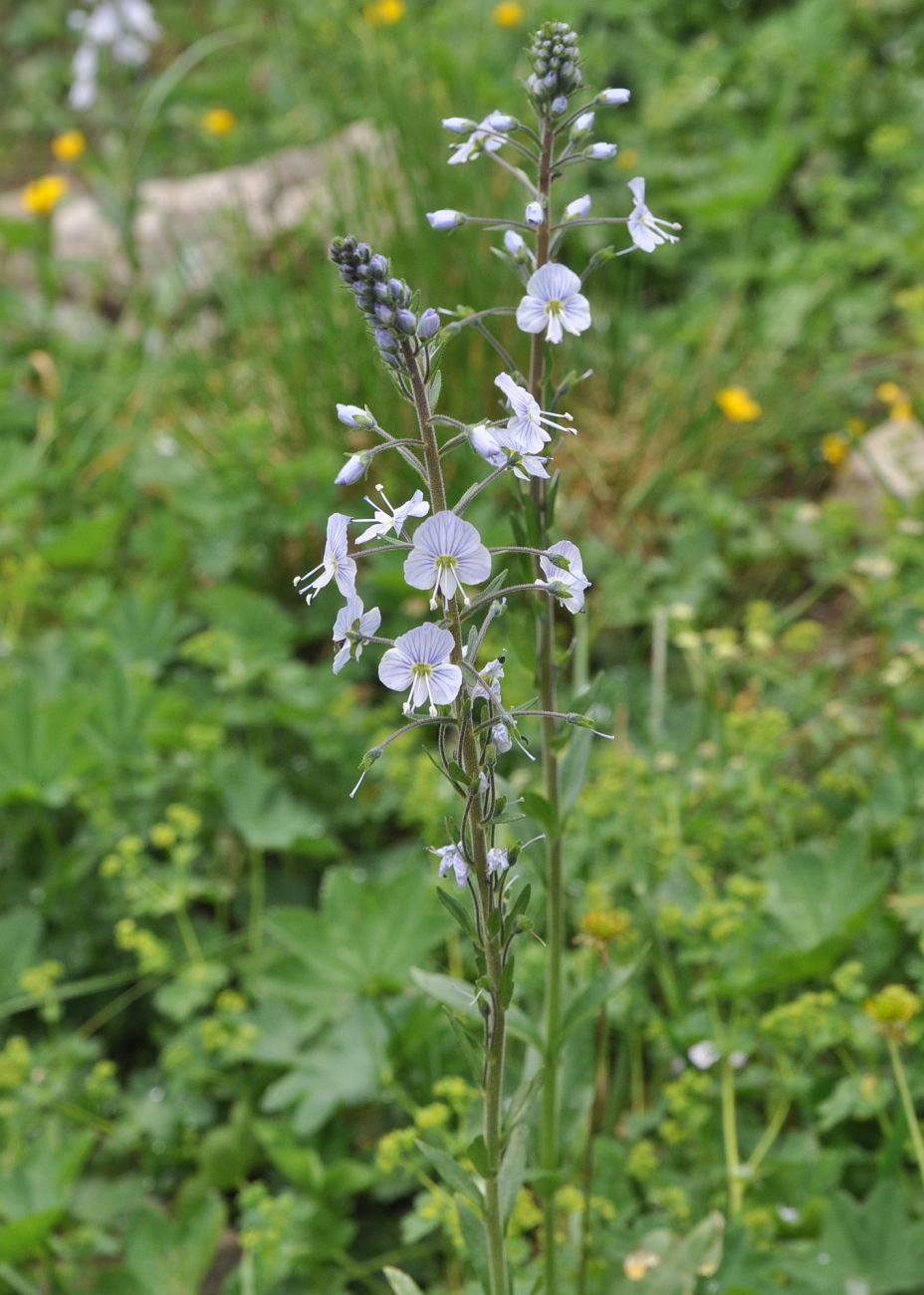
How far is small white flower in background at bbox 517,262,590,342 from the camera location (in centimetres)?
146

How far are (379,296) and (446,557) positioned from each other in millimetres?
261

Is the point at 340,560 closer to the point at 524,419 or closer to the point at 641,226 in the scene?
the point at 524,419

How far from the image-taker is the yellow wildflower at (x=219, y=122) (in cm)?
557

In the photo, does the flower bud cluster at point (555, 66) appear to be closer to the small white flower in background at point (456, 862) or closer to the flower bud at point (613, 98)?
the flower bud at point (613, 98)

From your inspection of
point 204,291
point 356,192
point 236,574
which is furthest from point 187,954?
point 204,291

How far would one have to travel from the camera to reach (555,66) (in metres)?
1.50

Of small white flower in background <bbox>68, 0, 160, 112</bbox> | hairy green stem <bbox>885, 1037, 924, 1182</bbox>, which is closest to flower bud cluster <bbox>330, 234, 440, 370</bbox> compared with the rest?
hairy green stem <bbox>885, 1037, 924, 1182</bbox>

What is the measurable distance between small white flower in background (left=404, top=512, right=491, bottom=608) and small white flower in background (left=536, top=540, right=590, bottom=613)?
0.32 feet

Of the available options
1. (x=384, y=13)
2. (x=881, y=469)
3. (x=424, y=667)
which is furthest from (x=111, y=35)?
(x=424, y=667)

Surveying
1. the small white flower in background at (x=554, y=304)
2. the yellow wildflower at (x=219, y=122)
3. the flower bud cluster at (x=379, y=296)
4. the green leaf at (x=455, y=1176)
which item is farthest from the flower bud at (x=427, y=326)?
the yellow wildflower at (x=219, y=122)

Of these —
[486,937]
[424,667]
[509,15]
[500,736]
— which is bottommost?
[486,937]

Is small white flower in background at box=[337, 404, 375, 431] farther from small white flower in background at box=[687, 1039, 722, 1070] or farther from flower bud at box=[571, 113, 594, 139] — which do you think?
small white flower in background at box=[687, 1039, 722, 1070]

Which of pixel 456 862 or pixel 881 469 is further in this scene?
pixel 881 469

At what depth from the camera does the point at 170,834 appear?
2.48m
